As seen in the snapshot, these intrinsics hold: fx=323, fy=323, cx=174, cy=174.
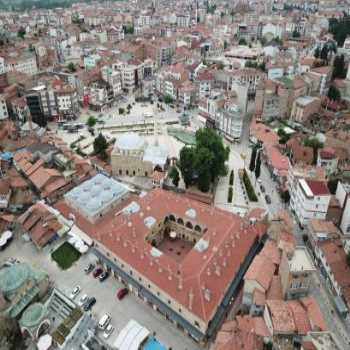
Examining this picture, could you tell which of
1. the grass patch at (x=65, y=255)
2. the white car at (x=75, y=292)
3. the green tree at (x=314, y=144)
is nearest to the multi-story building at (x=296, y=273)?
the white car at (x=75, y=292)

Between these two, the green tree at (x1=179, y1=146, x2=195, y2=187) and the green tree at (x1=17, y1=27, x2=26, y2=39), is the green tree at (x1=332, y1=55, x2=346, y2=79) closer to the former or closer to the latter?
the green tree at (x1=179, y1=146, x2=195, y2=187)

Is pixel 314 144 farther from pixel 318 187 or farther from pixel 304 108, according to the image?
pixel 318 187

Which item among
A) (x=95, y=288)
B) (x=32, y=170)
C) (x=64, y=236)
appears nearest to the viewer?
(x=95, y=288)

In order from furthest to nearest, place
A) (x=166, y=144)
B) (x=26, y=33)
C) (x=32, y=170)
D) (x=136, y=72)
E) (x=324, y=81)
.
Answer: (x=26, y=33) < (x=136, y=72) < (x=324, y=81) < (x=166, y=144) < (x=32, y=170)

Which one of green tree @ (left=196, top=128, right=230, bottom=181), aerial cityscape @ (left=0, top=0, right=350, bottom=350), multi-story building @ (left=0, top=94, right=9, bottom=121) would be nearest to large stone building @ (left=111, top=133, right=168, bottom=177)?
aerial cityscape @ (left=0, top=0, right=350, bottom=350)

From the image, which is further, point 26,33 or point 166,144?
point 26,33

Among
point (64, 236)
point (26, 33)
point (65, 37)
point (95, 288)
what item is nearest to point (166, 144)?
point (64, 236)

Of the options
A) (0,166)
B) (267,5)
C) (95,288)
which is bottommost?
(95,288)

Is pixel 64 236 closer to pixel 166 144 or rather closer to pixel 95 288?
pixel 95 288
